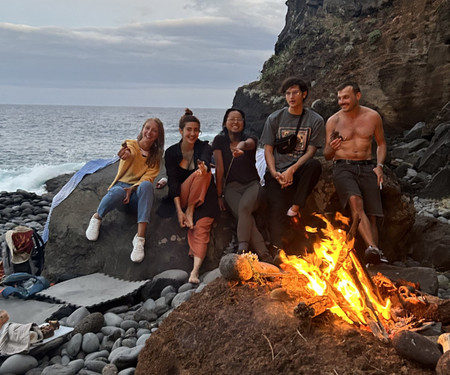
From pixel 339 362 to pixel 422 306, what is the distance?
1140 mm

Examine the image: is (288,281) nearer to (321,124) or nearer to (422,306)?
(422,306)

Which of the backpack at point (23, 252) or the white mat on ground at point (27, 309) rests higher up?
the backpack at point (23, 252)

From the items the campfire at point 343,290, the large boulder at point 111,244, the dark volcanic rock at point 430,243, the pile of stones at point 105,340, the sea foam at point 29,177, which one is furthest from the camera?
the sea foam at point 29,177

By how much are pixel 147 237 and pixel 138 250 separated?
0.27 metres

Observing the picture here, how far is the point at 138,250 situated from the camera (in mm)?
5871

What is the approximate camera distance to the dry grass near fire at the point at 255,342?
2.66 m

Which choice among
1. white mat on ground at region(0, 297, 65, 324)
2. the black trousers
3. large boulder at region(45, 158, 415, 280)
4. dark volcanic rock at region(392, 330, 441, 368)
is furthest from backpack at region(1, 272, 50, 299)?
dark volcanic rock at region(392, 330, 441, 368)

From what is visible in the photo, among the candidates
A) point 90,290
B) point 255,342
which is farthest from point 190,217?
point 255,342

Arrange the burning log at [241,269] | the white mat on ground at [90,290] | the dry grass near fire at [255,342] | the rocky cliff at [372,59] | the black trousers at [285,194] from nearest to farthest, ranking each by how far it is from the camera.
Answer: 1. the dry grass near fire at [255,342]
2. the burning log at [241,269]
3. the white mat on ground at [90,290]
4. the black trousers at [285,194]
5. the rocky cliff at [372,59]

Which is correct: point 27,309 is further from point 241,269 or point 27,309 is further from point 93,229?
point 241,269

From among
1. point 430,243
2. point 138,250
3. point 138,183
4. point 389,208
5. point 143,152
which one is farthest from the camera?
point 430,243

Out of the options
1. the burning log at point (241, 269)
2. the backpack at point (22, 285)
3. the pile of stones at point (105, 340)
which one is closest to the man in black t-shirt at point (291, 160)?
the pile of stones at point (105, 340)

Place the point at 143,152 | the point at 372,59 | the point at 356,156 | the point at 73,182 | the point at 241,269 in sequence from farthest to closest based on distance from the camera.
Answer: the point at 372,59 < the point at 73,182 < the point at 143,152 < the point at 356,156 < the point at 241,269

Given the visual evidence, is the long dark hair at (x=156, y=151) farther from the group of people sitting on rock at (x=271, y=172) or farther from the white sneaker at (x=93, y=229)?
the white sneaker at (x=93, y=229)
